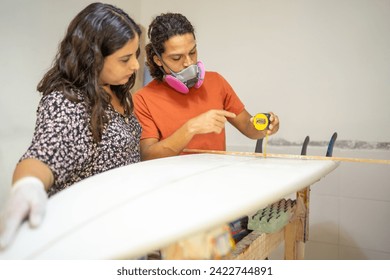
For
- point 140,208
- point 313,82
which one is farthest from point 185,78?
point 313,82

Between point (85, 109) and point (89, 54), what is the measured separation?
0.64 feet

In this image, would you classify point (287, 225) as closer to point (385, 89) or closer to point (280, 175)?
point (280, 175)

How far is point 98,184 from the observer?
96cm

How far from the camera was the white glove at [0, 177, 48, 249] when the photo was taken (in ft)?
2.40

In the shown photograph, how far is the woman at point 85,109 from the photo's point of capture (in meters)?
0.99

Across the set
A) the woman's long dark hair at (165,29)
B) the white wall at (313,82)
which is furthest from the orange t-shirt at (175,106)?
the white wall at (313,82)

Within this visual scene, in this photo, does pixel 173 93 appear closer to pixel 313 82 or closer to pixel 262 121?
pixel 262 121

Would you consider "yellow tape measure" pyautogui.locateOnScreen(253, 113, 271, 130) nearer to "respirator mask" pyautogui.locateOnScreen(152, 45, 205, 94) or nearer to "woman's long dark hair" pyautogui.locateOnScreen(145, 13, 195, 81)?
"respirator mask" pyautogui.locateOnScreen(152, 45, 205, 94)

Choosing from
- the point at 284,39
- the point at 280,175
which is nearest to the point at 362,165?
the point at 284,39

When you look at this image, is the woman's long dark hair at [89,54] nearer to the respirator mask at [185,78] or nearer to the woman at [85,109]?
the woman at [85,109]

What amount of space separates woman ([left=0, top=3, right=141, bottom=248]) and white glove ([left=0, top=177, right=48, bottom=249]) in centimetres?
8

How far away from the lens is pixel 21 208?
76cm

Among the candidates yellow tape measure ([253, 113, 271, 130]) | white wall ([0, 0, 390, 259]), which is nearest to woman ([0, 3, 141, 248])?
yellow tape measure ([253, 113, 271, 130])
